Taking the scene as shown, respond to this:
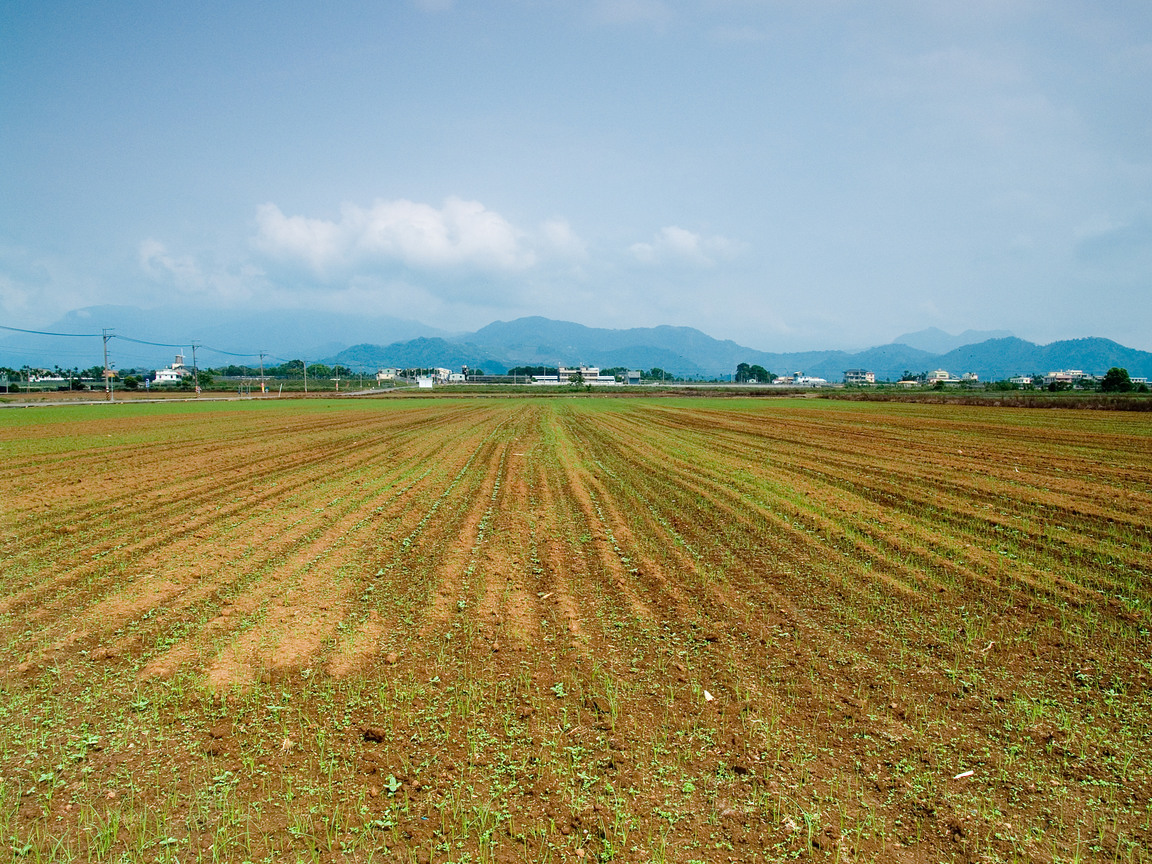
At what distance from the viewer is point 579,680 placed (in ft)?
18.0

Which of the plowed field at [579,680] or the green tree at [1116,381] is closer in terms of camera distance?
the plowed field at [579,680]

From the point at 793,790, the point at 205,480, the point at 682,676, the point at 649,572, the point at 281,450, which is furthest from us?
the point at 281,450

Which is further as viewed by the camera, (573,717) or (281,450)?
(281,450)

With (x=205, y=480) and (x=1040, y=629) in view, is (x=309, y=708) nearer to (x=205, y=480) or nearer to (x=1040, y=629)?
(x=1040, y=629)

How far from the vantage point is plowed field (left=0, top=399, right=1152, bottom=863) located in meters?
3.80

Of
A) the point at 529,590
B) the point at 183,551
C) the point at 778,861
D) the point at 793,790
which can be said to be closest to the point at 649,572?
the point at 529,590

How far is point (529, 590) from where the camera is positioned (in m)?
7.65

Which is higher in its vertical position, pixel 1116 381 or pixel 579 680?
pixel 1116 381

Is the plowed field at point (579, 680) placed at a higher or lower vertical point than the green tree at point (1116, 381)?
lower

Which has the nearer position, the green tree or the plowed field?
the plowed field

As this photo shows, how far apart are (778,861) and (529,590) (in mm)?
4527

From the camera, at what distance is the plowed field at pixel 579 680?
3.80 meters

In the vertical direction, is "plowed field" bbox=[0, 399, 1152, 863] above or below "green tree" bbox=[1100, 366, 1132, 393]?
below

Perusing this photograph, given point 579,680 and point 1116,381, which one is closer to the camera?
point 579,680
